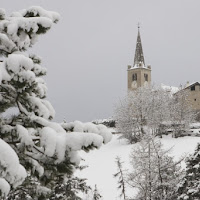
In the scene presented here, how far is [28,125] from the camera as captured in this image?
4.12 meters

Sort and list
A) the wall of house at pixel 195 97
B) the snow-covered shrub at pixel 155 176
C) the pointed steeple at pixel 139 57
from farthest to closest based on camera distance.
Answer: the pointed steeple at pixel 139 57 < the wall of house at pixel 195 97 < the snow-covered shrub at pixel 155 176

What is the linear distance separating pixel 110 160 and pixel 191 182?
82.8 ft

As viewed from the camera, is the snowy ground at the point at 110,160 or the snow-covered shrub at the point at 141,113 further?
the snow-covered shrub at the point at 141,113

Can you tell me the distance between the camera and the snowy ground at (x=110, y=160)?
107 ft

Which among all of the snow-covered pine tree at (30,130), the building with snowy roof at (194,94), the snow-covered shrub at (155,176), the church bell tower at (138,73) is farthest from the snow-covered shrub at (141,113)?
the snow-covered pine tree at (30,130)

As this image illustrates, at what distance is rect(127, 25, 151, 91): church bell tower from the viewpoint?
8919 cm

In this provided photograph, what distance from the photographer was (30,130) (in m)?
4.20

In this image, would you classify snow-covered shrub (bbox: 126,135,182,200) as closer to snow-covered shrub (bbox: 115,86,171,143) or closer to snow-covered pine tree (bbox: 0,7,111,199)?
snow-covered pine tree (bbox: 0,7,111,199)

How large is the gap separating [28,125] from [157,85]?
211 feet

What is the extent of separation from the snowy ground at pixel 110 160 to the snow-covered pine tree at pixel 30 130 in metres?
25.4

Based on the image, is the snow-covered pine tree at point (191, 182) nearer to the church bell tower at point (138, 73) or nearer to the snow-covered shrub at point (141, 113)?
the snow-covered shrub at point (141, 113)

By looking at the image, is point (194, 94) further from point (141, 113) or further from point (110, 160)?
point (110, 160)

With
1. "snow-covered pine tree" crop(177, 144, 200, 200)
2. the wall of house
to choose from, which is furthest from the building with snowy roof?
"snow-covered pine tree" crop(177, 144, 200, 200)

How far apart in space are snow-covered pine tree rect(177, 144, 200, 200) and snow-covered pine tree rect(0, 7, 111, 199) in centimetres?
1380
